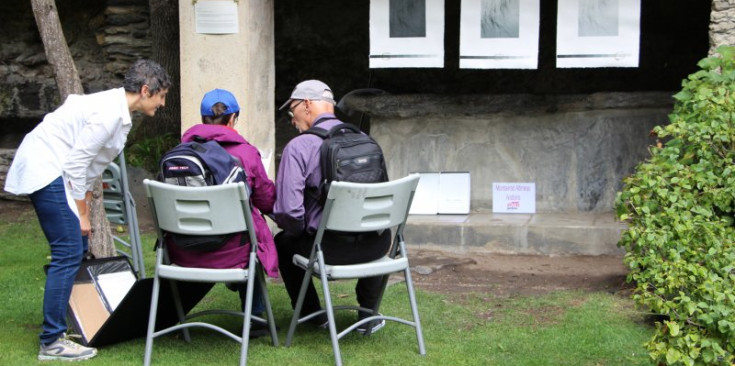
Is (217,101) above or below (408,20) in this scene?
below

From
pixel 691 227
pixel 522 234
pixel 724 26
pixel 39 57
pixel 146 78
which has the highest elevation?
pixel 724 26

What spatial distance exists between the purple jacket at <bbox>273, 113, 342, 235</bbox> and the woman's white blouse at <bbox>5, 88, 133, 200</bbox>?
79 centimetres

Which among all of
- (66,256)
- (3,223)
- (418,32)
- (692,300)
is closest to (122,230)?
(3,223)

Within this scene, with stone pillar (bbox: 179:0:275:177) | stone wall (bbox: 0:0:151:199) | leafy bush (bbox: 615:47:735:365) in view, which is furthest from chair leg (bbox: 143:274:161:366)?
stone wall (bbox: 0:0:151:199)

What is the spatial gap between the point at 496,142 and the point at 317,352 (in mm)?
3712

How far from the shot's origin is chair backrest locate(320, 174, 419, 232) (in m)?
4.36

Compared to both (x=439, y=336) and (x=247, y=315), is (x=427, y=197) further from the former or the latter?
(x=247, y=315)

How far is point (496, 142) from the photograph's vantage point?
796cm

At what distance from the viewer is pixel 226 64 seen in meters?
6.39

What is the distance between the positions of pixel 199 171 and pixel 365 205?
788 millimetres

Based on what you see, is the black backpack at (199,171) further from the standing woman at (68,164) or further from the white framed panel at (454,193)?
the white framed panel at (454,193)

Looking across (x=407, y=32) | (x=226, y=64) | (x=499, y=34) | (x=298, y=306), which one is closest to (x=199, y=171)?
(x=298, y=306)

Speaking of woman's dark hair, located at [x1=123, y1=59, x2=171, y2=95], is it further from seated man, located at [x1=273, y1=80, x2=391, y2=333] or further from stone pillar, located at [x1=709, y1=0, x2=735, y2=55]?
stone pillar, located at [x1=709, y1=0, x2=735, y2=55]

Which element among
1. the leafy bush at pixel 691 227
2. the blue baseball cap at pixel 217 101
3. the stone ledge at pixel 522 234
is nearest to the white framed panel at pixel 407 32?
the stone ledge at pixel 522 234
